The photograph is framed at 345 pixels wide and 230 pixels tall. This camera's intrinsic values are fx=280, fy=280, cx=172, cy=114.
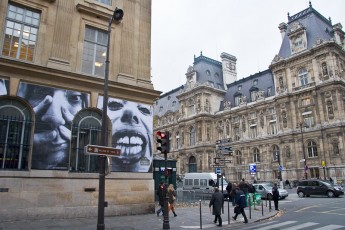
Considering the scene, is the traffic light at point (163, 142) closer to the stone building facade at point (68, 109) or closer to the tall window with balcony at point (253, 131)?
the stone building facade at point (68, 109)

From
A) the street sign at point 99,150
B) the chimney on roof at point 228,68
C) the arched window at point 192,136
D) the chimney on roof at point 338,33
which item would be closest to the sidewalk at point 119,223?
the street sign at point 99,150

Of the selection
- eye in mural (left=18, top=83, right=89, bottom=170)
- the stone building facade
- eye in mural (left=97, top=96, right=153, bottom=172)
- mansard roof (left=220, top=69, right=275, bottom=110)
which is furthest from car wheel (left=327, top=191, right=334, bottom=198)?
mansard roof (left=220, top=69, right=275, bottom=110)

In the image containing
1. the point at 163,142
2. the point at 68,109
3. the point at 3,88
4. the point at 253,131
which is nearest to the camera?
the point at 163,142

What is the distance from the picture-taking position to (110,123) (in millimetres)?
16172

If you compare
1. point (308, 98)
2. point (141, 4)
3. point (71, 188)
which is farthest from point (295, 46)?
point (71, 188)

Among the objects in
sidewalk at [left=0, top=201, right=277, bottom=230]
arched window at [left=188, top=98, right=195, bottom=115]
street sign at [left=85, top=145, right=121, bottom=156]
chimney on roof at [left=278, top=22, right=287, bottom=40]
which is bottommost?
sidewalk at [left=0, top=201, right=277, bottom=230]

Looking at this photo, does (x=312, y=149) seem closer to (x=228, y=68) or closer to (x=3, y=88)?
(x=228, y=68)

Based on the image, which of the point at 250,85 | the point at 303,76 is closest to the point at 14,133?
the point at 303,76

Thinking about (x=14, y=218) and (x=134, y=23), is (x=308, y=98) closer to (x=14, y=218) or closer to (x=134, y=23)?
(x=134, y=23)

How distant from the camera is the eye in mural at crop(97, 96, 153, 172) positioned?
637 inches

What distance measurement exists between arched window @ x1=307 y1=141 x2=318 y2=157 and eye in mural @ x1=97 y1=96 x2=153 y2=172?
121 ft

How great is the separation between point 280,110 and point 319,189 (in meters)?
25.2

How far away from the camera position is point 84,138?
50.9 ft

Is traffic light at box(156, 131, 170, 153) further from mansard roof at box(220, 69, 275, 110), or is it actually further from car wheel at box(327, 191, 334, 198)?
A: mansard roof at box(220, 69, 275, 110)
